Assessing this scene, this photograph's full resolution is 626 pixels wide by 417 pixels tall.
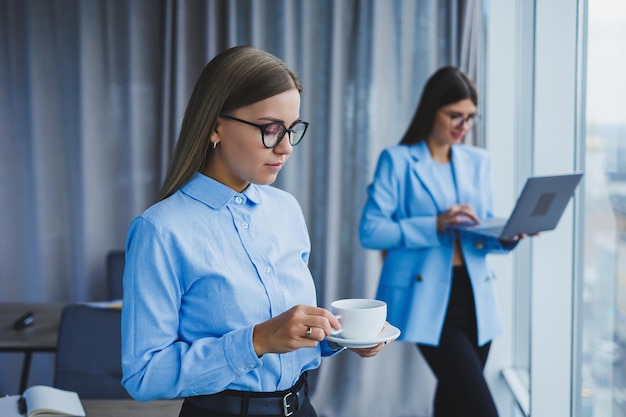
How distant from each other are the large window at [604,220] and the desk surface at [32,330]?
6.73ft

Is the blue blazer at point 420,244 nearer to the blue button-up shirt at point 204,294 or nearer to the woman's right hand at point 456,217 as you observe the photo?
the woman's right hand at point 456,217

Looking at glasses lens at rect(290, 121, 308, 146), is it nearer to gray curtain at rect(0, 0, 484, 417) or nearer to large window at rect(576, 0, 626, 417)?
large window at rect(576, 0, 626, 417)

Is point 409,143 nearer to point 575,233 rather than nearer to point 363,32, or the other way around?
point 575,233

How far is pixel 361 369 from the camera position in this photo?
4.27 metres

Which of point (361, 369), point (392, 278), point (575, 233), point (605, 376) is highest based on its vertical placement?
point (575, 233)

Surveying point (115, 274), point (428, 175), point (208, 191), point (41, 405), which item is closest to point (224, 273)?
point (208, 191)

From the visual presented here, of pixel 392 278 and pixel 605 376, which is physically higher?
pixel 392 278

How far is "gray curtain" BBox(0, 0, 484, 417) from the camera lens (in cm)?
418

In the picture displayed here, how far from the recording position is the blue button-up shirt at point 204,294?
1273 mm

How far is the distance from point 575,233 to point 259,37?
7.11ft

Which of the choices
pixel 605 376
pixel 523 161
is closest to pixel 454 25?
pixel 523 161

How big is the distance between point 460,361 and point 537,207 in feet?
1.94

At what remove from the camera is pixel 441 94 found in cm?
271

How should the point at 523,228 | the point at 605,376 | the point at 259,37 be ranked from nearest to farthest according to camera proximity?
the point at 523,228, the point at 605,376, the point at 259,37
